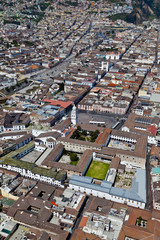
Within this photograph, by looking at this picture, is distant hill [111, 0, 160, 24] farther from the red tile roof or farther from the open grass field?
the open grass field

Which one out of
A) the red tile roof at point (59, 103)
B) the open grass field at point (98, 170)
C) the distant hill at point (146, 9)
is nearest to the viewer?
the open grass field at point (98, 170)

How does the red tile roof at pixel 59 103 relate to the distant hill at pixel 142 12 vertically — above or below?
below

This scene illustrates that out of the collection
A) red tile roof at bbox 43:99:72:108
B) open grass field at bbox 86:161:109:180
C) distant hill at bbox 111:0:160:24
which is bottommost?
open grass field at bbox 86:161:109:180

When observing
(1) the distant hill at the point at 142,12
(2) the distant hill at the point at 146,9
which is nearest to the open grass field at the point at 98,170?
(1) the distant hill at the point at 142,12

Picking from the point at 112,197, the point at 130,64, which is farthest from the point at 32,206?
the point at 130,64

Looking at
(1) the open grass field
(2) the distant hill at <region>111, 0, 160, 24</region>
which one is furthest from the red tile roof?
(2) the distant hill at <region>111, 0, 160, 24</region>

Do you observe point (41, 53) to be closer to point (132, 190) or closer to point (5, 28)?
point (5, 28)

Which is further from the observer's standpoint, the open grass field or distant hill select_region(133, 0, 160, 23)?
distant hill select_region(133, 0, 160, 23)

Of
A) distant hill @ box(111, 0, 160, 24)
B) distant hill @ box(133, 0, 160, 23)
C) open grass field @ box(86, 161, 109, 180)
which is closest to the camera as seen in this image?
open grass field @ box(86, 161, 109, 180)

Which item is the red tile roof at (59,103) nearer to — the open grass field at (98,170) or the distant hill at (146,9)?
the open grass field at (98,170)

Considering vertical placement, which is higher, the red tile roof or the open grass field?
the red tile roof
